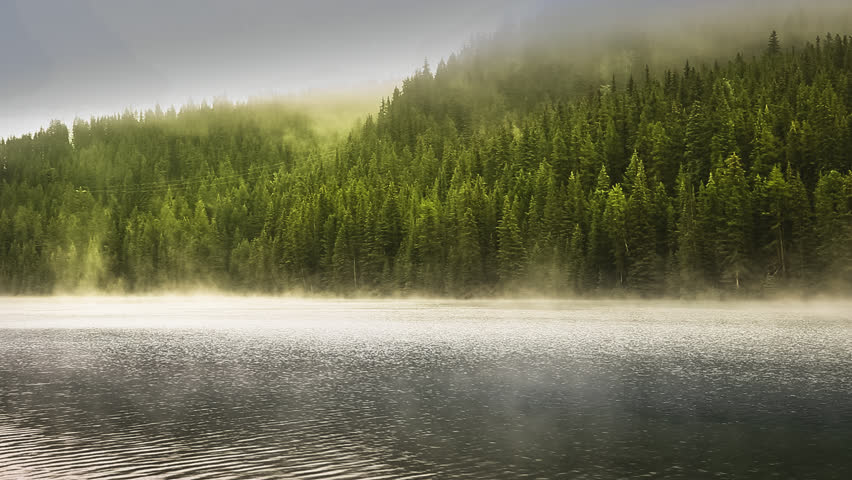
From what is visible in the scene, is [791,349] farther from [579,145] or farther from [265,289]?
[265,289]

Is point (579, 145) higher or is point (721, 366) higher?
point (579, 145)

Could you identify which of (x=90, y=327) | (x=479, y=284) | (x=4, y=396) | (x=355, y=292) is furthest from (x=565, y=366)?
(x=355, y=292)

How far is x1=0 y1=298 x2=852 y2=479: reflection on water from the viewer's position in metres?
21.6

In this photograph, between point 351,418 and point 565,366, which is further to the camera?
point 565,366

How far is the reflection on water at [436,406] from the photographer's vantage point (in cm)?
2164

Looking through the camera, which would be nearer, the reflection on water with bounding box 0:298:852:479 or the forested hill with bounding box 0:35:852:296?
the reflection on water with bounding box 0:298:852:479

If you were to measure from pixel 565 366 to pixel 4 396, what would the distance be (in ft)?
91.0

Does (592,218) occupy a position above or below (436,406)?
above

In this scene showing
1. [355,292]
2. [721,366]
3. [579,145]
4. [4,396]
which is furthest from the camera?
[579,145]

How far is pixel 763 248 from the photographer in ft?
349

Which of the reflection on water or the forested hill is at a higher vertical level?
the forested hill

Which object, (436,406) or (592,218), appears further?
(592,218)

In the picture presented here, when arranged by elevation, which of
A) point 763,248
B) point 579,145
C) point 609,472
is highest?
point 579,145

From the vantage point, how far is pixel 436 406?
30906 mm
